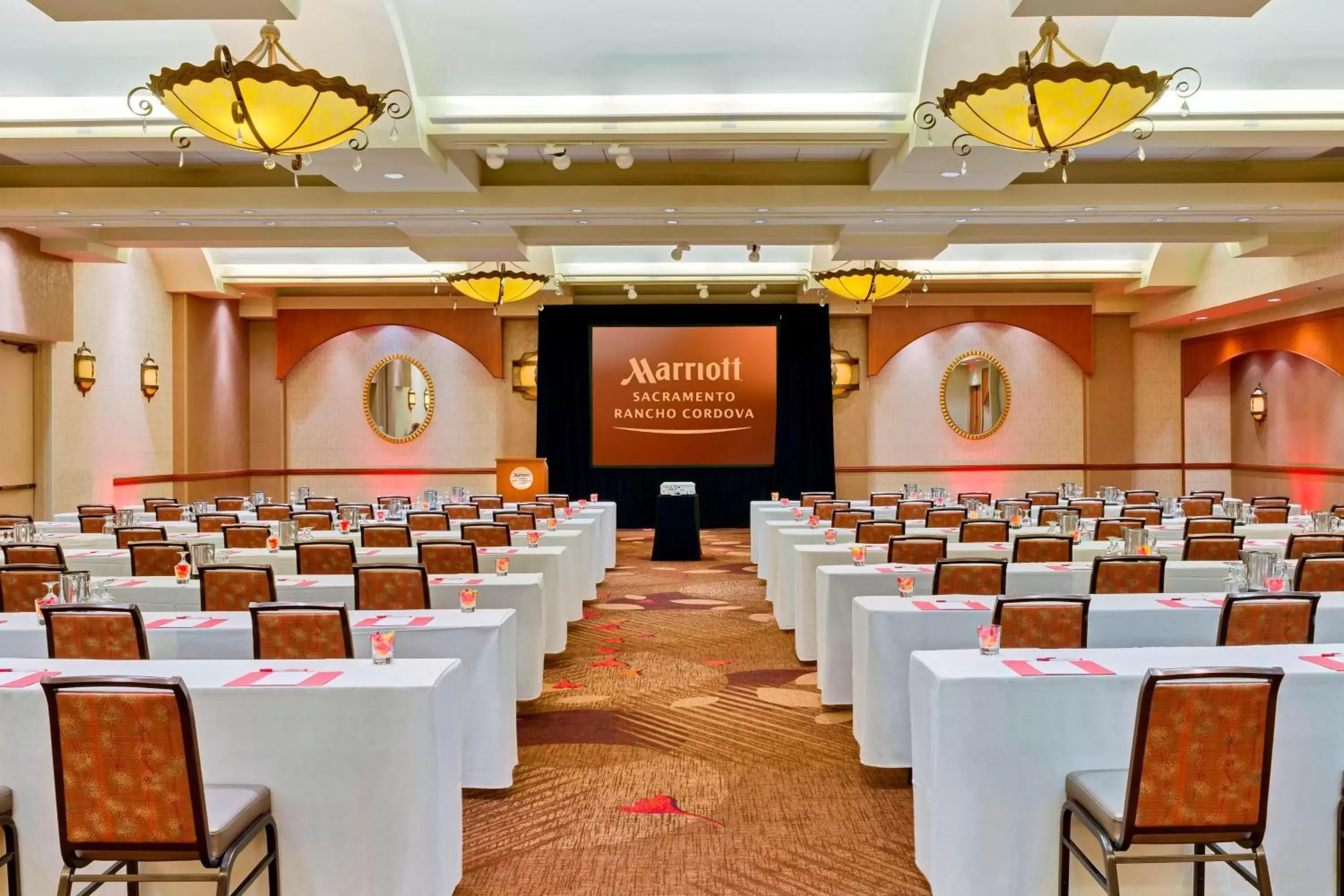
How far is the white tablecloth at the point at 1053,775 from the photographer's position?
301 centimetres

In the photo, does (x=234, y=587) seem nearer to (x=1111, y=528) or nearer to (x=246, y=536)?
(x=246, y=536)

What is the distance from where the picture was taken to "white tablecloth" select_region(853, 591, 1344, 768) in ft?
14.7

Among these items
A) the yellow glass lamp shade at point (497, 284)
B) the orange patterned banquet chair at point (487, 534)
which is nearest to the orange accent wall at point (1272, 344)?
the yellow glass lamp shade at point (497, 284)

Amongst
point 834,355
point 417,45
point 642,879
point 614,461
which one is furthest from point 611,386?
point 642,879

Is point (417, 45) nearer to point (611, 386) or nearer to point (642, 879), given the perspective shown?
point (642, 879)

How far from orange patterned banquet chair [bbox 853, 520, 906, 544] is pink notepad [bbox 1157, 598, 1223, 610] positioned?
2.94 metres

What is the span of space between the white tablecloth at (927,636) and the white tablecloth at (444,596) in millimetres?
1731

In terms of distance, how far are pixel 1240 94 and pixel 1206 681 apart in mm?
6697

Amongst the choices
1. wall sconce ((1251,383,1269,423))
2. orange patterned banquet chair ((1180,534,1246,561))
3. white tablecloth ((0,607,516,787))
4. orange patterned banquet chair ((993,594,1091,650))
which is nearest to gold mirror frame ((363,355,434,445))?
wall sconce ((1251,383,1269,423))

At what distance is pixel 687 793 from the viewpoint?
446cm

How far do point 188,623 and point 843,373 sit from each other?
13884mm

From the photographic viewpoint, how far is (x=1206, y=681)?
104 inches

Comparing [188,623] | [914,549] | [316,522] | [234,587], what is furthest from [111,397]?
[914,549]

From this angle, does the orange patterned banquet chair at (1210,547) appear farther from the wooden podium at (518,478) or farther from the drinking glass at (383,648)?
the wooden podium at (518,478)
